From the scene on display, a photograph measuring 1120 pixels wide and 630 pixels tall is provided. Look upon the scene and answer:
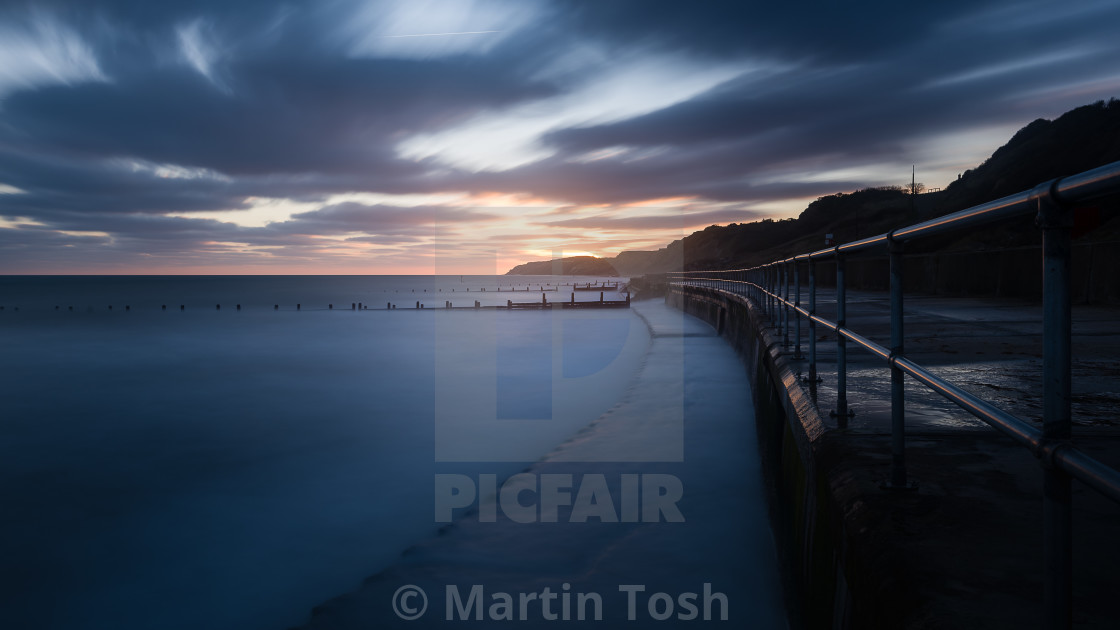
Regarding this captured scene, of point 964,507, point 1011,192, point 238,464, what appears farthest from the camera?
point 1011,192

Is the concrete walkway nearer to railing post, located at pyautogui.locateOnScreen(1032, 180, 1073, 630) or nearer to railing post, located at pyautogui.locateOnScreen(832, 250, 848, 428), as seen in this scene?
railing post, located at pyautogui.locateOnScreen(832, 250, 848, 428)

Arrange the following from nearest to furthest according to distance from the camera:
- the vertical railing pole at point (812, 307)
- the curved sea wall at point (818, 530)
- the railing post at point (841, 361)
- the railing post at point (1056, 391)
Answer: the railing post at point (1056, 391) → the curved sea wall at point (818, 530) → the railing post at point (841, 361) → the vertical railing pole at point (812, 307)

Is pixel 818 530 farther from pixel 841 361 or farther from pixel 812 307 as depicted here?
pixel 812 307

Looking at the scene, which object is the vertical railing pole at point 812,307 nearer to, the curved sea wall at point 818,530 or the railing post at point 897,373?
the curved sea wall at point 818,530

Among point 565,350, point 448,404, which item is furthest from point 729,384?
point 565,350

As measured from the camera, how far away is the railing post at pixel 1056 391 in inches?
40.9

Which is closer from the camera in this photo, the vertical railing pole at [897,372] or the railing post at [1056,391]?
the railing post at [1056,391]

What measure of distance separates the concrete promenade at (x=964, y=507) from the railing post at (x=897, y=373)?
3.0 inches

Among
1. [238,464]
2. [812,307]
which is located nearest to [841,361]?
[812,307]

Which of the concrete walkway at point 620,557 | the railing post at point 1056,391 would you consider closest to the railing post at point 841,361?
the concrete walkway at point 620,557

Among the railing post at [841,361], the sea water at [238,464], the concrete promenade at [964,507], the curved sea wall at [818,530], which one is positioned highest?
the railing post at [841,361]

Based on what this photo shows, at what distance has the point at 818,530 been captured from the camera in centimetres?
269

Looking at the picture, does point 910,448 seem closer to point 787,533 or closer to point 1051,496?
point 787,533

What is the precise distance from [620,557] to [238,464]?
6.94 m
